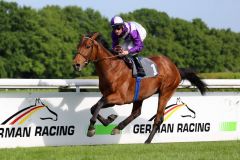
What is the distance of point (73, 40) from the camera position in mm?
61625

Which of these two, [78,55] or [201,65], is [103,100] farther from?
[201,65]

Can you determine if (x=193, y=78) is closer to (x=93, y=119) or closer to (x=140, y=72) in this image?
(x=140, y=72)

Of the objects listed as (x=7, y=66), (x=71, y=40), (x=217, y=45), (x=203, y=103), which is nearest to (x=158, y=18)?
(x=217, y=45)

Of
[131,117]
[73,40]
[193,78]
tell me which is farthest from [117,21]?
[73,40]

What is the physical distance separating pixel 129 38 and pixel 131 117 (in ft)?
4.05

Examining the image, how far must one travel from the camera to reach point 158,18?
7356 centimetres

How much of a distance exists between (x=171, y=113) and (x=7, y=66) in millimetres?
42063

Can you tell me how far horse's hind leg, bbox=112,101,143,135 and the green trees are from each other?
119 feet

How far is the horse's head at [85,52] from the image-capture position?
8.23m

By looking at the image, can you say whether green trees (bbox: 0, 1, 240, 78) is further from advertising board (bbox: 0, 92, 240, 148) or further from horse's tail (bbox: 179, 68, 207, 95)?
horse's tail (bbox: 179, 68, 207, 95)

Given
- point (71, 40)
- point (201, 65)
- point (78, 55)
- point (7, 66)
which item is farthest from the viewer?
point (201, 65)

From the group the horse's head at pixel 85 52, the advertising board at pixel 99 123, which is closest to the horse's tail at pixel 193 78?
the advertising board at pixel 99 123

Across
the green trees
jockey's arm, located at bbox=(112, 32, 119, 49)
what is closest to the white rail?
jockey's arm, located at bbox=(112, 32, 119, 49)

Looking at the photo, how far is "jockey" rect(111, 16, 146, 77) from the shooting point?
29.5ft
